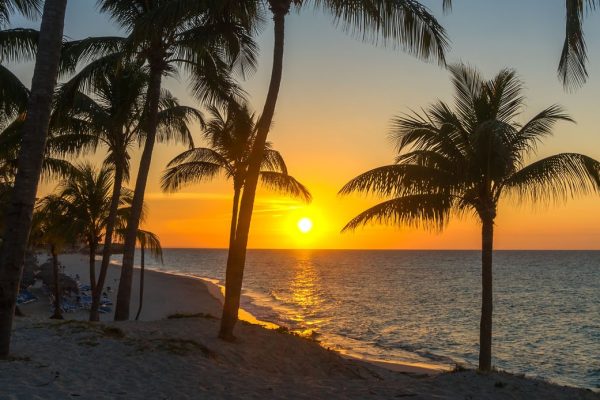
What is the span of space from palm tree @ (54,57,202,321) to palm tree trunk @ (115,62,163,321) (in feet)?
2.79

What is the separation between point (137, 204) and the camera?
14.0m

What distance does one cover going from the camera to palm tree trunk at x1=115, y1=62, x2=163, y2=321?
45.6 ft

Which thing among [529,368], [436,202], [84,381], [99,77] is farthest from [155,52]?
[529,368]

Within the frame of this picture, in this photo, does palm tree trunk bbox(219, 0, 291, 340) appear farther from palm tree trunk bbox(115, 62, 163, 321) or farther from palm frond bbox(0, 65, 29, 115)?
palm frond bbox(0, 65, 29, 115)

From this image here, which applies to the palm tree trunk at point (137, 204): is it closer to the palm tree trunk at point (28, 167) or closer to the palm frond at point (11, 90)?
the palm frond at point (11, 90)

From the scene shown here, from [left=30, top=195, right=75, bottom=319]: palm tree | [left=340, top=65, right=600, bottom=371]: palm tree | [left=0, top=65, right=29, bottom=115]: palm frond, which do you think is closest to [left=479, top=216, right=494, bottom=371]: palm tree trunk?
[left=340, top=65, right=600, bottom=371]: palm tree

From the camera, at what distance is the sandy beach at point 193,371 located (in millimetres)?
7258

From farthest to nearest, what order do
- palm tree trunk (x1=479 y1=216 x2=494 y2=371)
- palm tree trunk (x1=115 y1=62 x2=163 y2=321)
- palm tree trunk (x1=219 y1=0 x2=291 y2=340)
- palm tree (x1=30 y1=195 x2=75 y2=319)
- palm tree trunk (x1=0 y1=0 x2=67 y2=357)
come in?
palm tree (x1=30 y1=195 x2=75 y2=319)
palm tree trunk (x1=115 y1=62 x2=163 y2=321)
palm tree trunk (x1=479 y1=216 x2=494 y2=371)
palm tree trunk (x1=219 y1=0 x2=291 y2=340)
palm tree trunk (x1=0 y1=0 x2=67 y2=357)

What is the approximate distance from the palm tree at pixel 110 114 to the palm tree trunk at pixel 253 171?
4.58m

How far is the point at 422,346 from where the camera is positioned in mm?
24859

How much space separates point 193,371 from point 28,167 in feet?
13.9

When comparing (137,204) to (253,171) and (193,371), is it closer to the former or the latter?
(253,171)

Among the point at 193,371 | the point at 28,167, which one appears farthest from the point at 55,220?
the point at 193,371

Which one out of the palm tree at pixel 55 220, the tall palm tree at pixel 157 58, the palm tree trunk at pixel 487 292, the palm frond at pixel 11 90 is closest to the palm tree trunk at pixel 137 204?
the tall palm tree at pixel 157 58
